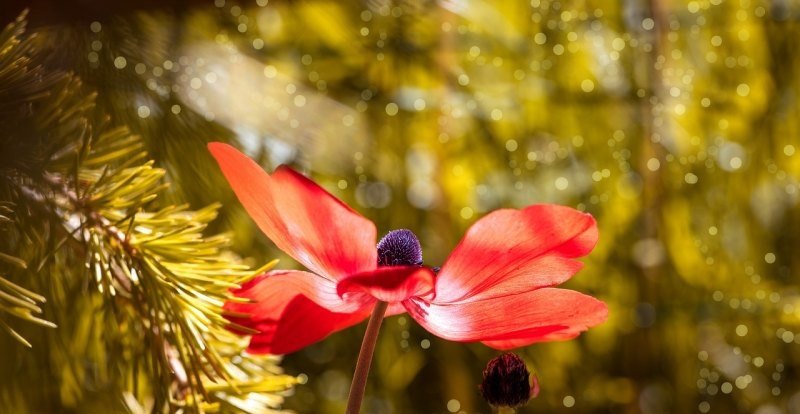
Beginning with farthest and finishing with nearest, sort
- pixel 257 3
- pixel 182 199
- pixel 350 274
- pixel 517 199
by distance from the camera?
pixel 517 199, pixel 257 3, pixel 182 199, pixel 350 274

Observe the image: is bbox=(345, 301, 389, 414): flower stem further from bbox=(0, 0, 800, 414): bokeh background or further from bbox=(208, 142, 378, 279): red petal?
bbox=(0, 0, 800, 414): bokeh background

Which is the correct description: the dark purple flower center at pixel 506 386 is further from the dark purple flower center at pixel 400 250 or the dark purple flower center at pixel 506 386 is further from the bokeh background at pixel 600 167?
the bokeh background at pixel 600 167

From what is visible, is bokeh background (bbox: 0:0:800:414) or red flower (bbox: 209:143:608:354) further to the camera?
bokeh background (bbox: 0:0:800:414)

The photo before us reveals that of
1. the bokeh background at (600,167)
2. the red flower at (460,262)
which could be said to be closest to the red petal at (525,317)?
the red flower at (460,262)

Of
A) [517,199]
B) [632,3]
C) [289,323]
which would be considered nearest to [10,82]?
[289,323]

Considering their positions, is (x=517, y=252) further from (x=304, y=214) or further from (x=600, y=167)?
(x=600, y=167)

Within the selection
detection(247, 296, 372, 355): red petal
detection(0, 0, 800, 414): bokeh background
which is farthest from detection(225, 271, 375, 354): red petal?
detection(0, 0, 800, 414): bokeh background

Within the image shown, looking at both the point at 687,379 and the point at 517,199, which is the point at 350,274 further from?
the point at 687,379

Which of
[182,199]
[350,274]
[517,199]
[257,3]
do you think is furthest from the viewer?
[517,199]
